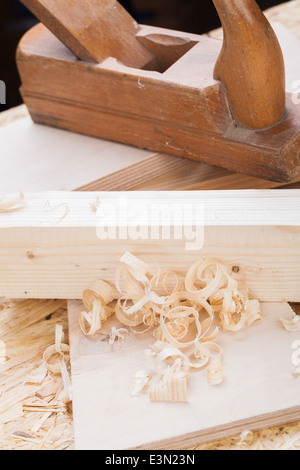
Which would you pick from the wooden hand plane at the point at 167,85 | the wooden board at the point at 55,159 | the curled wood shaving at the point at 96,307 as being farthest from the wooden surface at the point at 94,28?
the curled wood shaving at the point at 96,307

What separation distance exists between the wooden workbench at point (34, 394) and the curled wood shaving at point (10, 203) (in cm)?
24

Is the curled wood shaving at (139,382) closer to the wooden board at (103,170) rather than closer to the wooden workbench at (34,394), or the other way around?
the wooden workbench at (34,394)

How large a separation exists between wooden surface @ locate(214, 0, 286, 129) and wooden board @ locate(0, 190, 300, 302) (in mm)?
196

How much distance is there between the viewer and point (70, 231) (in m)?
1.18

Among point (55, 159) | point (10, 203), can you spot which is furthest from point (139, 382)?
point (55, 159)

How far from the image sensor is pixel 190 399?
1.08m

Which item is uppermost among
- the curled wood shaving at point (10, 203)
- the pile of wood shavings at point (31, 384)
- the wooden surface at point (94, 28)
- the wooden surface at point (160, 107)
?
the wooden surface at point (94, 28)

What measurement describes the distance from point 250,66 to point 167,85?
205 mm

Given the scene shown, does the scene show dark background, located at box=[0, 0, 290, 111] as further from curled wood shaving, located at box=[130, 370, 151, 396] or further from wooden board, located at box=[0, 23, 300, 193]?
curled wood shaving, located at box=[130, 370, 151, 396]

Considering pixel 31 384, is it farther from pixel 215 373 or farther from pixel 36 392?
pixel 215 373

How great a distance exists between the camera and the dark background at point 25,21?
322cm

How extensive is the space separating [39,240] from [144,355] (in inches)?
12.2

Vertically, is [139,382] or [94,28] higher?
[94,28]
